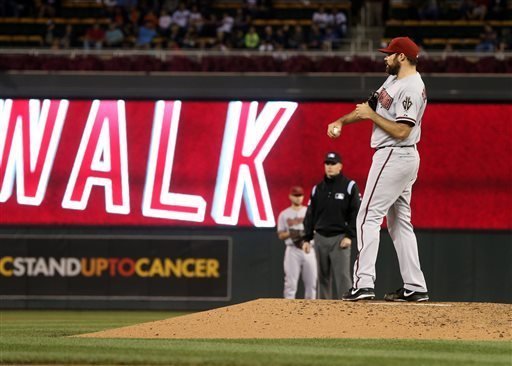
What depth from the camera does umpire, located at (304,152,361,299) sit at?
41.5ft

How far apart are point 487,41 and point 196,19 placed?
5348 millimetres

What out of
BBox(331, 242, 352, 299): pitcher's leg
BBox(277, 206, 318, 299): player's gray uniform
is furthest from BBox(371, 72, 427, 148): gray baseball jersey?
BBox(277, 206, 318, 299): player's gray uniform

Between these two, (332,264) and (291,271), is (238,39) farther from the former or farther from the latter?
(332,264)

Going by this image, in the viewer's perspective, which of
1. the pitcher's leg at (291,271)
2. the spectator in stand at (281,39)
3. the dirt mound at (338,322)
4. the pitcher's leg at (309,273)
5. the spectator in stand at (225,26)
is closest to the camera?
the dirt mound at (338,322)

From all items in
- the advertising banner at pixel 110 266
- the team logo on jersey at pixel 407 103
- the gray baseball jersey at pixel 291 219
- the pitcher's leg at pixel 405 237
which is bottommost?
the advertising banner at pixel 110 266

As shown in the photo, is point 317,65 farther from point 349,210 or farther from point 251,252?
point 349,210

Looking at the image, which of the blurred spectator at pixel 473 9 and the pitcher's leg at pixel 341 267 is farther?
the blurred spectator at pixel 473 9

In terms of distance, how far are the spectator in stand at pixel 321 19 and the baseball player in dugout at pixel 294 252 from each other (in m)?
6.30

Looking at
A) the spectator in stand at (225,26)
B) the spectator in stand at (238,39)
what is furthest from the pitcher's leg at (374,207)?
the spectator in stand at (225,26)

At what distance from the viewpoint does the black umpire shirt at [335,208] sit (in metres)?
12.6

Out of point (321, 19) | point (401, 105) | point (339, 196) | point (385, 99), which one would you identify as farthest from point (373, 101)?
point (321, 19)

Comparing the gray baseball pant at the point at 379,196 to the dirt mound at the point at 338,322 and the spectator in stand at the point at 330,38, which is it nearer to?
the dirt mound at the point at 338,322

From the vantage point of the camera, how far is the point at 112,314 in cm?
1583

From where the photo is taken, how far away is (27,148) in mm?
16625
